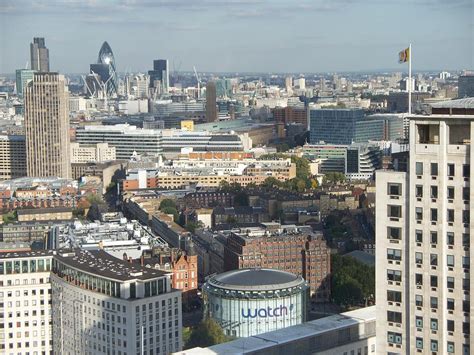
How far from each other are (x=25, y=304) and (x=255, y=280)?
7.77 metres

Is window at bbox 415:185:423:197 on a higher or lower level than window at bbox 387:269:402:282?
higher

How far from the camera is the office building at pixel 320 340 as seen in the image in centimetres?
2192

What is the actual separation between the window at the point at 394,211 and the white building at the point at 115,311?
1313cm

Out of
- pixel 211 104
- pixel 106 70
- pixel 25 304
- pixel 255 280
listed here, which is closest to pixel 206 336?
pixel 255 280

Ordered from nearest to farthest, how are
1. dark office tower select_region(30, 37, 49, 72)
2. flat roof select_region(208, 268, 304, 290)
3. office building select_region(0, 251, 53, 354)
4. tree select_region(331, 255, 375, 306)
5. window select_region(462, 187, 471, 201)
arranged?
window select_region(462, 187, 471, 201) < office building select_region(0, 251, 53, 354) < flat roof select_region(208, 268, 304, 290) < tree select_region(331, 255, 375, 306) < dark office tower select_region(30, 37, 49, 72)

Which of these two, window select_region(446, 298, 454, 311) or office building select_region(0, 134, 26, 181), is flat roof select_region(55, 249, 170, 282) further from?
office building select_region(0, 134, 26, 181)

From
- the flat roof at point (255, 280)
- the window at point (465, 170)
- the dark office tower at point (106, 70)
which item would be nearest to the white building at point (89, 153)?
the flat roof at point (255, 280)

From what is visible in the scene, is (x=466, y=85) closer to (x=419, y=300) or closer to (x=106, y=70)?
(x=419, y=300)

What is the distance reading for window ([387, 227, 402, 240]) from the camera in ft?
46.6

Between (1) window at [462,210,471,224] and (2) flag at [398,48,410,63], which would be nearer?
(1) window at [462,210,471,224]

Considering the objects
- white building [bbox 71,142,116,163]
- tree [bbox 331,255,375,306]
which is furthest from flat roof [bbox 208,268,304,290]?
white building [bbox 71,142,116,163]

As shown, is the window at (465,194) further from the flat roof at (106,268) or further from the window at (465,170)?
the flat roof at (106,268)

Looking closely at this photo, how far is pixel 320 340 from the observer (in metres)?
22.6

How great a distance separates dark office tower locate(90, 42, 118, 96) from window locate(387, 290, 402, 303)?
546 ft
